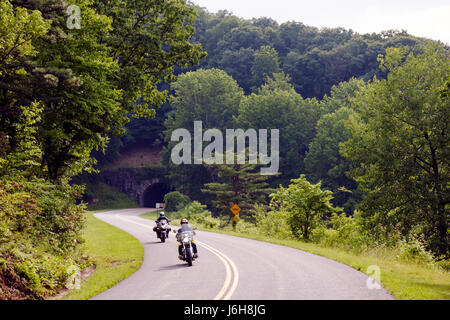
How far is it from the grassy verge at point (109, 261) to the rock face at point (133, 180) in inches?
1807

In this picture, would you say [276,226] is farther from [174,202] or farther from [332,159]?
[332,159]

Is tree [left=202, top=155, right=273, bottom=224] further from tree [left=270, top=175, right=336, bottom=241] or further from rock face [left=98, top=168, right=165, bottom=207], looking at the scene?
rock face [left=98, top=168, right=165, bottom=207]

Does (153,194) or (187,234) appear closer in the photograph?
(187,234)

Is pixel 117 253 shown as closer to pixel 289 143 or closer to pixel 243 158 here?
pixel 243 158

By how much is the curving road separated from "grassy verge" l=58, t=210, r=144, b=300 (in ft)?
1.18

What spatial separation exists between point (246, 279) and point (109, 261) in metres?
7.87

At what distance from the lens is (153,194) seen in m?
78.6

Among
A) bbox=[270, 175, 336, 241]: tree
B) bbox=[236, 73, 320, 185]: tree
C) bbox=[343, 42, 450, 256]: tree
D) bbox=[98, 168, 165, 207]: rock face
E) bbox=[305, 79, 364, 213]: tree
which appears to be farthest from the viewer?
bbox=[98, 168, 165, 207]: rock face

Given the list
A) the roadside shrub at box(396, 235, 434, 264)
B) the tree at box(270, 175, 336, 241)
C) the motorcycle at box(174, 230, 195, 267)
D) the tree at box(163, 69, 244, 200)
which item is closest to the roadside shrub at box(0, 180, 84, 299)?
the motorcycle at box(174, 230, 195, 267)

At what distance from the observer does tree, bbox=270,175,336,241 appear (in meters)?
24.0

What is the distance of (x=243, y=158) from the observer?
40.3m

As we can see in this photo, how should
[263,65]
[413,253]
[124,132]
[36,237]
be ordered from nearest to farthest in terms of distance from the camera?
[36,237] → [413,253] → [124,132] → [263,65]

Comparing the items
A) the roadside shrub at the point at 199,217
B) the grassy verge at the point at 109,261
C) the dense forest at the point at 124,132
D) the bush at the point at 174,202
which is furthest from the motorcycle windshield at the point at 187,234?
the bush at the point at 174,202

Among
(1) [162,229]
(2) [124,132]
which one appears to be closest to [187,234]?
(1) [162,229]
